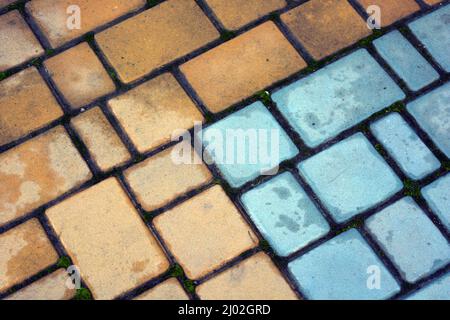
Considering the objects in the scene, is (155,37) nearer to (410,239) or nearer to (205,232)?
(205,232)

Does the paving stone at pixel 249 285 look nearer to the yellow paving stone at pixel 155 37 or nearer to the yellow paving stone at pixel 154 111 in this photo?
the yellow paving stone at pixel 154 111

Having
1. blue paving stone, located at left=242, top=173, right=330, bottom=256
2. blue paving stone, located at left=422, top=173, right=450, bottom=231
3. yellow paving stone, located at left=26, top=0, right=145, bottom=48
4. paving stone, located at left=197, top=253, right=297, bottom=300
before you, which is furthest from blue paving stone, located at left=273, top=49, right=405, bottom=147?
yellow paving stone, located at left=26, top=0, right=145, bottom=48

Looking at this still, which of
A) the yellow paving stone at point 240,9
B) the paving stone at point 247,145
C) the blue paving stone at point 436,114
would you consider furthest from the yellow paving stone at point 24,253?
the blue paving stone at point 436,114

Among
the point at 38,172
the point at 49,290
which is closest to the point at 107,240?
the point at 49,290

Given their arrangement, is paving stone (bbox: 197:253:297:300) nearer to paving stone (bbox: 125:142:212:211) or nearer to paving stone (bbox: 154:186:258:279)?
paving stone (bbox: 154:186:258:279)

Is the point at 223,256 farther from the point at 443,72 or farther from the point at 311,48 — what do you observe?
the point at 443,72

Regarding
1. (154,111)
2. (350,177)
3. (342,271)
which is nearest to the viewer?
(342,271)
